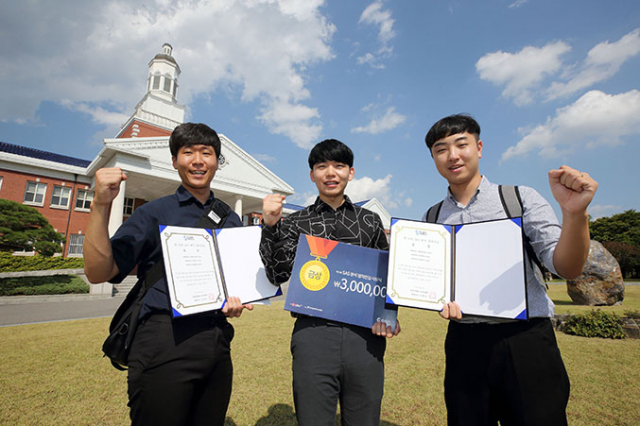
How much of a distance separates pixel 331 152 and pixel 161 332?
1659 millimetres

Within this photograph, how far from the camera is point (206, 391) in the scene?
1918mm

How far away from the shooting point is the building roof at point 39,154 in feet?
Answer: 71.9

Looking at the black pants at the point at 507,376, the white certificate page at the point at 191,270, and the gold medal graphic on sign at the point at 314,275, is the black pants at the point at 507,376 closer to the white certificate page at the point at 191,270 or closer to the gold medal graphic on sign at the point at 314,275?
the gold medal graphic on sign at the point at 314,275

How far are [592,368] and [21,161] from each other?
29.0m

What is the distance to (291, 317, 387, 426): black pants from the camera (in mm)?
1884

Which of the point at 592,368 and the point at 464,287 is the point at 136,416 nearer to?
the point at 464,287

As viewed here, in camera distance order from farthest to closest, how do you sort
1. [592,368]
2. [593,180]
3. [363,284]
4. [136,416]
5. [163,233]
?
1. [592,368]
2. [363,284]
3. [163,233]
4. [136,416]
5. [593,180]

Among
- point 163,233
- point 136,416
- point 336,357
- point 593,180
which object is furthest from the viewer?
point 336,357

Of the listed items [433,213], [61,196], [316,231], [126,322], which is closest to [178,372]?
[126,322]

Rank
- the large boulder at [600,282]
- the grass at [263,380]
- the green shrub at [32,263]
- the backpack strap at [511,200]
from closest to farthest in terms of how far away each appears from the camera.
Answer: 1. the backpack strap at [511,200]
2. the grass at [263,380]
3. the large boulder at [600,282]
4. the green shrub at [32,263]

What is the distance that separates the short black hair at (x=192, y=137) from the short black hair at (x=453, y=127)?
1636 millimetres

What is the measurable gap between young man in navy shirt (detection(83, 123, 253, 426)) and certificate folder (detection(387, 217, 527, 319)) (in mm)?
1093

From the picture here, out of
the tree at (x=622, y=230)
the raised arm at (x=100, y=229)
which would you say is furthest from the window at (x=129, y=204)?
the tree at (x=622, y=230)

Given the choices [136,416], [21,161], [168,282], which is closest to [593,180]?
[168,282]
